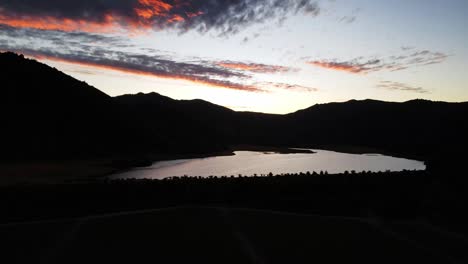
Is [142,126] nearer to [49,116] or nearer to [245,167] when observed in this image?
[49,116]

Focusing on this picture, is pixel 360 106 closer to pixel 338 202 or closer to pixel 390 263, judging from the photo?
pixel 338 202

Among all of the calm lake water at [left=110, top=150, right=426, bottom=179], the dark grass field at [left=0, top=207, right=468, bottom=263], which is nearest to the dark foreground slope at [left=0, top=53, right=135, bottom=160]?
the calm lake water at [left=110, top=150, right=426, bottom=179]

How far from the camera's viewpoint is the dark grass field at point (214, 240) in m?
6.52

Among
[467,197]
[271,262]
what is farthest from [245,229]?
[467,197]

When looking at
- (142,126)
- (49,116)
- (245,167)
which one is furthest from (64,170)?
(142,126)

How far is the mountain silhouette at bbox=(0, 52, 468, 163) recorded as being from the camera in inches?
1949

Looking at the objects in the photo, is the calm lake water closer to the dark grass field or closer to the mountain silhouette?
the mountain silhouette

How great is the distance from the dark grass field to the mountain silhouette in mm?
7357

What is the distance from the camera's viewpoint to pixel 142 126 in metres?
73.8

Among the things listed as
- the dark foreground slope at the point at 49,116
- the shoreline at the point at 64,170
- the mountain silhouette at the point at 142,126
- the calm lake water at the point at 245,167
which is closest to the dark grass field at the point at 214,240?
the mountain silhouette at the point at 142,126

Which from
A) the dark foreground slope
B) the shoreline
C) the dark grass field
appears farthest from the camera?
the dark foreground slope

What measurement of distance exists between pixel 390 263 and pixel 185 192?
9.66 metres

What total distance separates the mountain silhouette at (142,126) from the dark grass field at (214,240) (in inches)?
290

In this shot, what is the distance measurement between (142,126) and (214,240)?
68852mm
